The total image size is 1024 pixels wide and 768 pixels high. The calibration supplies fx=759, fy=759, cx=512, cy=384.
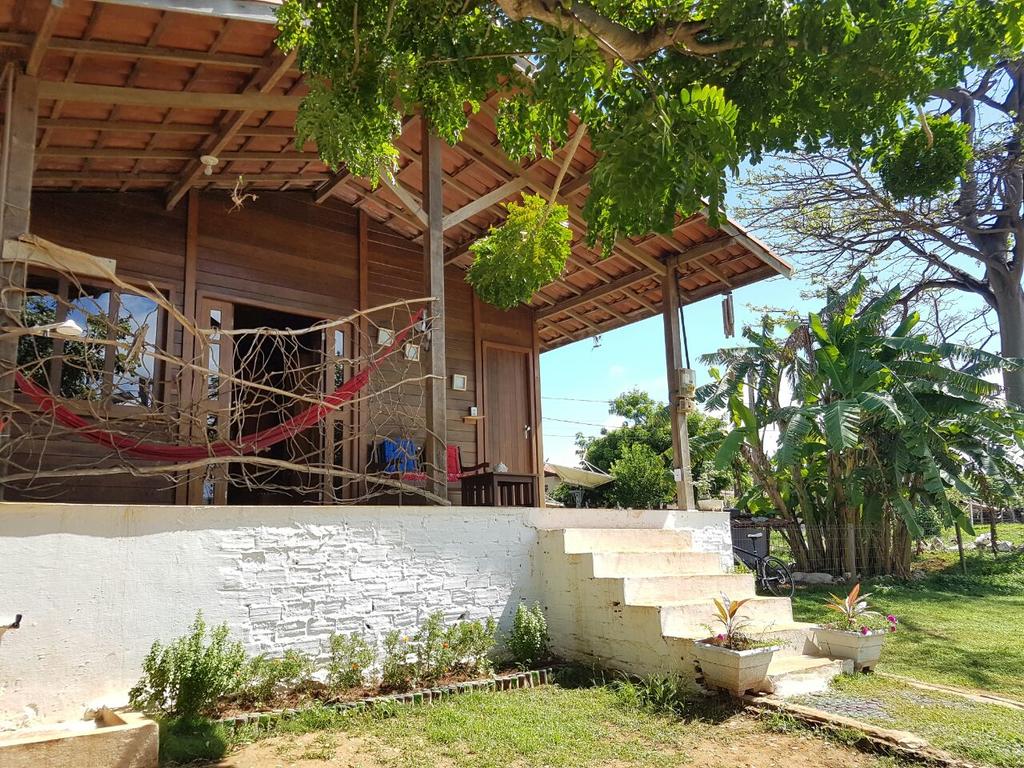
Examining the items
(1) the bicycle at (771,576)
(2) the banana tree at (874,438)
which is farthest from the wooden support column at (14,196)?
(2) the banana tree at (874,438)

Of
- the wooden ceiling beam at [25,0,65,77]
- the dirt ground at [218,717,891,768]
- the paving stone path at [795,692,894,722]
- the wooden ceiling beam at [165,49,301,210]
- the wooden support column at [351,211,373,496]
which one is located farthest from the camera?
the wooden support column at [351,211,373,496]

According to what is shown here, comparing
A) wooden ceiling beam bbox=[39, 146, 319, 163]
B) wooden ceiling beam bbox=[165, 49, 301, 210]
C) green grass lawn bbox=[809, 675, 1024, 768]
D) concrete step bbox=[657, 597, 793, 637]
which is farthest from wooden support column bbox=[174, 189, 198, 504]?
green grass lawn bbox=[809, 675, 1024, 768]

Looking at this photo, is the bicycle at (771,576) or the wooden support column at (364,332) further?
the bicycle at (771,576)

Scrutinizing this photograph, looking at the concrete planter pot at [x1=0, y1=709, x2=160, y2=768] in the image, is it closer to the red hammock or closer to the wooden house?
the wooden house

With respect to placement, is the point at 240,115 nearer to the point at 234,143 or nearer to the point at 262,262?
the point at 234,143

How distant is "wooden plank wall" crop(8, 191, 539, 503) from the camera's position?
6820 mm

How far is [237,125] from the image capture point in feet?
20.5

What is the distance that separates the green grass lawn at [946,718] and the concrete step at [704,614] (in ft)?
2.41

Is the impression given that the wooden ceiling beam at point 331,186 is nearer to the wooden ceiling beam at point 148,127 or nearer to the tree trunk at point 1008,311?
the wooden ceiling beam at point 148,127

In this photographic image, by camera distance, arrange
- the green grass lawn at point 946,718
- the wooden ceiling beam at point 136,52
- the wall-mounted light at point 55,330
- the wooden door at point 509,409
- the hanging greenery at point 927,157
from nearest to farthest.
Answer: the hanging greenery at point 927,157
the green grass lawn at point 946,718
the wall-mounted light at point 55,330
the wooden ceiling beam at point 136,52
the wooden door at point 509,409

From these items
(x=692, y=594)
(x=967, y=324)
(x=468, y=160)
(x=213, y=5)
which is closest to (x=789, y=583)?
(x=692, y=594)

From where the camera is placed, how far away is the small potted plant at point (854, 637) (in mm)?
5180

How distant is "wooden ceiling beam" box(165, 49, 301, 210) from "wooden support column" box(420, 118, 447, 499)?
1210mm

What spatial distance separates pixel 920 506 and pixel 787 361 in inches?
119
